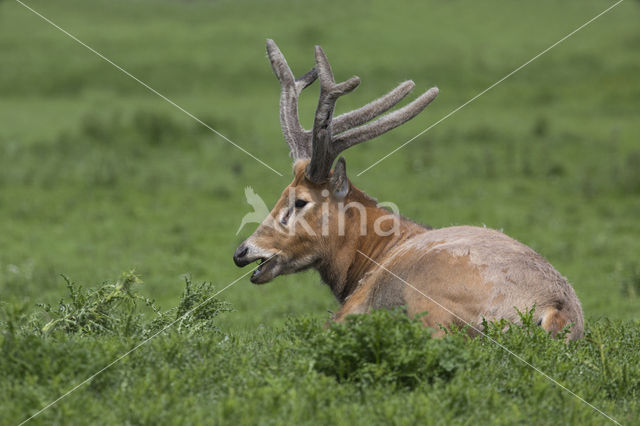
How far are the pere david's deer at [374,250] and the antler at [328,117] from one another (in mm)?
10

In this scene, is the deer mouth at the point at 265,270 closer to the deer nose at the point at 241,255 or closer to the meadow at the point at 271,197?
the deer nose at the point at 241,255

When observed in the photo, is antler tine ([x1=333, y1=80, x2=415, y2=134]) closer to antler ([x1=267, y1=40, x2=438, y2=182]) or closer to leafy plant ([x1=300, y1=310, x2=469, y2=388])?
antler ([x1=267, y1=40, x2=438, y2=182])

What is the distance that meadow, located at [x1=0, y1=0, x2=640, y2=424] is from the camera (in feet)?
18.0

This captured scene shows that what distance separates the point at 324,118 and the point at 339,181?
0.75 m

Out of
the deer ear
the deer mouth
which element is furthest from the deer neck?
the deer mouth

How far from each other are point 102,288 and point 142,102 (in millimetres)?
25241

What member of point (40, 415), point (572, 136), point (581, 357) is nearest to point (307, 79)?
point (581, 357)

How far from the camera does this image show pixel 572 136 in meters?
25.0

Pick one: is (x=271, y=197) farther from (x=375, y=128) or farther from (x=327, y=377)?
(x=327, y=377)

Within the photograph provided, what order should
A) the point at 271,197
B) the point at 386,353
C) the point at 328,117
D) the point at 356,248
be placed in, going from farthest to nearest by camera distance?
1. the point at 271,197
2. the point at 356,248
3. the point at 328,117
4. the point at 386,353

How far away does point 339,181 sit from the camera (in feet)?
26.3

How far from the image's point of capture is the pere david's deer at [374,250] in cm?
665

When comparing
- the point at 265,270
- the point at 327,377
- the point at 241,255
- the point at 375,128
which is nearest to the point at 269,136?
the point at 375,128

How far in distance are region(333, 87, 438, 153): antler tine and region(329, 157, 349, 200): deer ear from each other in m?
0.15
